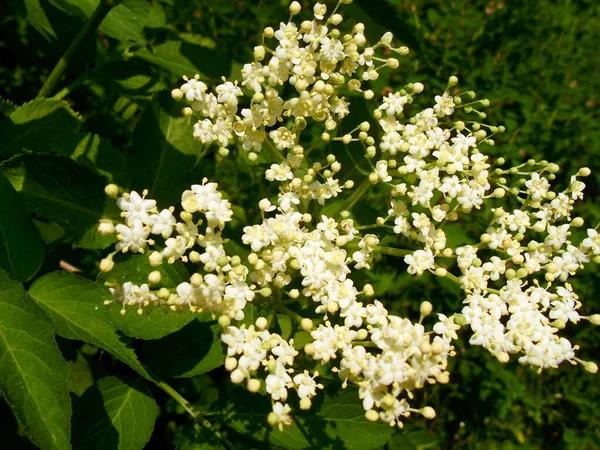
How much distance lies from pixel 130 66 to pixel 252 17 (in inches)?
92.2

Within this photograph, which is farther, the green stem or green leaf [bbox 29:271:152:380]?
the green stem

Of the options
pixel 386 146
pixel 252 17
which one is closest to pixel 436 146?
pixel 386 146

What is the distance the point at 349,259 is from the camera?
204 cm

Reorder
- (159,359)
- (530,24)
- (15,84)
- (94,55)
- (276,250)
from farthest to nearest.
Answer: (530,24)
(15,84)
(94,55)
(159,359)
(276,250)

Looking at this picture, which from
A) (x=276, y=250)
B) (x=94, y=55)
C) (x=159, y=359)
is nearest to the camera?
(x=276, y=250)

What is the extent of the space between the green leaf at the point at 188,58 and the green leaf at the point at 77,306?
50.8 inches

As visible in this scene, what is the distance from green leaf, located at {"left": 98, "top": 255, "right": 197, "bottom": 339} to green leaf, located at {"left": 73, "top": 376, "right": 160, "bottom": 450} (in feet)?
1.44

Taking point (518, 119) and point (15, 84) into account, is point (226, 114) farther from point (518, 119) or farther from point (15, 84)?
point (518, 119)

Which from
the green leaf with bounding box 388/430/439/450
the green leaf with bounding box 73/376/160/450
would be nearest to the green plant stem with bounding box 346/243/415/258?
the green leaf with bounding box 73/376/160/450

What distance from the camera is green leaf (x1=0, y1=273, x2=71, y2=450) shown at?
1606mm

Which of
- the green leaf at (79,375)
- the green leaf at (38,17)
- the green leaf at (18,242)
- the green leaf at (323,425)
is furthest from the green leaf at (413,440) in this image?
the green leaf at (38,17)

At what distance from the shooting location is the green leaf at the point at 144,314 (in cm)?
196

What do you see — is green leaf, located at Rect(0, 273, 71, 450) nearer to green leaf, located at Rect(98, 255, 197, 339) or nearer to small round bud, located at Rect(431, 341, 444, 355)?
green leaf, located at Rect(98, 255, 197, 339)

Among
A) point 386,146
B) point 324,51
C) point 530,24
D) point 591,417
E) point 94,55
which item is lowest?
point 591,417
